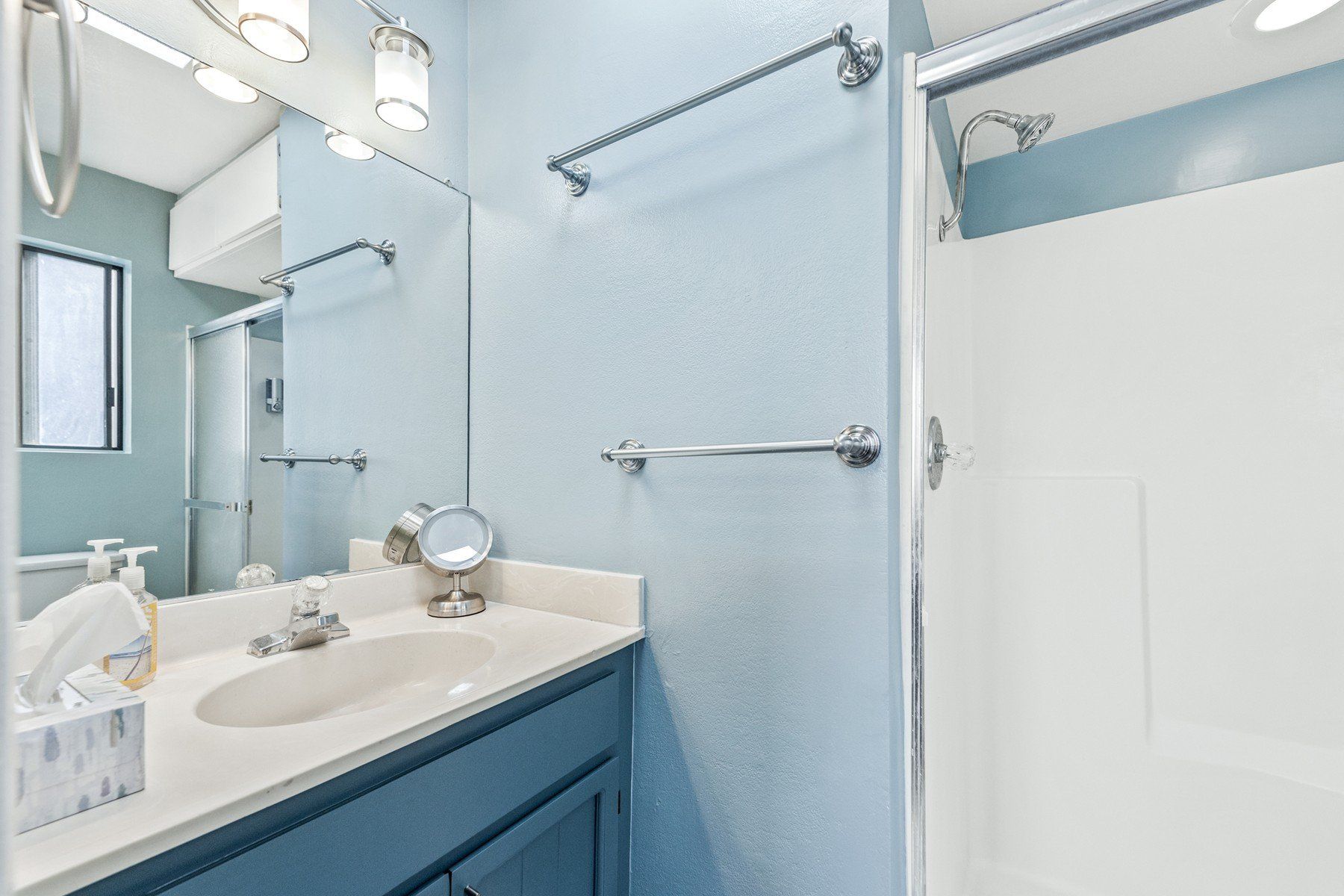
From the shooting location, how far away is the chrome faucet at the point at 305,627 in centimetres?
95

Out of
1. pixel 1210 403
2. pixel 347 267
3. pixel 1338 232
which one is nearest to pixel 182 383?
pixel 347 267

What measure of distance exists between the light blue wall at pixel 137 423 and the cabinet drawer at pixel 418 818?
556 millimetres

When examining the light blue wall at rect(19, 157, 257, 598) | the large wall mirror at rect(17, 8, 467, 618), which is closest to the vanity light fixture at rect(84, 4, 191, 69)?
the large wall mirror at rect(17, 8, 467, 618)

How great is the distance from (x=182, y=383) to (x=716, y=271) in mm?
925

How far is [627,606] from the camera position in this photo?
3.71 ft

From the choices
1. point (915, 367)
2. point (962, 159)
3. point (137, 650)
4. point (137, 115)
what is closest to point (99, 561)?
point (137, 650)

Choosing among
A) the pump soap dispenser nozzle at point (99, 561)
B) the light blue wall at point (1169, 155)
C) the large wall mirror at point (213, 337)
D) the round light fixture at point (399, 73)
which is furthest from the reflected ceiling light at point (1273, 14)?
the pump soap dispenser nozzle at point (99, 561)

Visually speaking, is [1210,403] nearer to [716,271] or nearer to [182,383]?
[716,271]

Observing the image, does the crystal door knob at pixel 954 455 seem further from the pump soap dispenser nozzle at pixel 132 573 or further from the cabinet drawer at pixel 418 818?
the pump soap dispenser nozzle at pixel 132 573

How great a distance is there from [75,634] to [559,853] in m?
0.72

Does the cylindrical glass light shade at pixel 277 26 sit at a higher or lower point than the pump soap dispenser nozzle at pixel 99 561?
higher

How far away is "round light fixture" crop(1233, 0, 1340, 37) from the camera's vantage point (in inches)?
45.2

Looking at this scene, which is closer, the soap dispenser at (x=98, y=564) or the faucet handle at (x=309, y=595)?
the soap dispenser at (x=98, y=564)

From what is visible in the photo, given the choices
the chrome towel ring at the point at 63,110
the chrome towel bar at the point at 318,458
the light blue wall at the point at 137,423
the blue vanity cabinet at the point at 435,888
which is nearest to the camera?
the chrome towel ring at the point at 63,110
